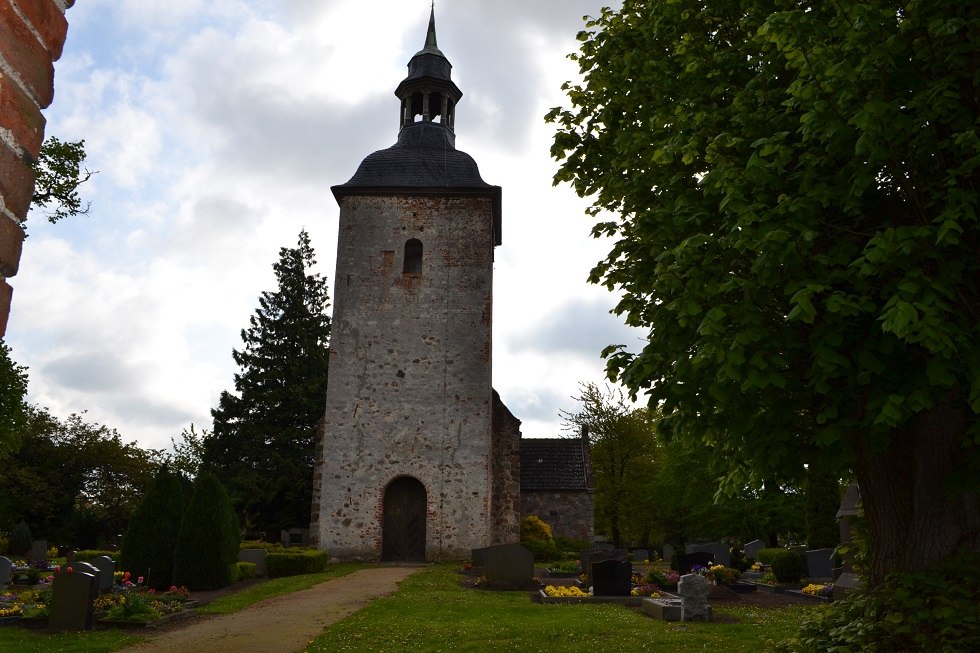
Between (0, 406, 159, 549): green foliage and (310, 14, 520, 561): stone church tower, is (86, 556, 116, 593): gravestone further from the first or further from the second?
(0, 406, 159, 549): green foliage

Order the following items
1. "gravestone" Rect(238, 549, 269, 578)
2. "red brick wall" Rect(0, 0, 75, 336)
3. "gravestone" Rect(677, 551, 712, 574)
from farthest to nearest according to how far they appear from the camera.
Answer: "gravestone" Rect(238, 549, 269, 578) < "gravestone" Rect(677, 551, 712, 574) < "red brick wall" Rect(0, 0, 75, 336)

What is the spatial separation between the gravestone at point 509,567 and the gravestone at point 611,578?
238 cm

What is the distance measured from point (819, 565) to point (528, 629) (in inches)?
431

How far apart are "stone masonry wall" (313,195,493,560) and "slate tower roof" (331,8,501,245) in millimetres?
428

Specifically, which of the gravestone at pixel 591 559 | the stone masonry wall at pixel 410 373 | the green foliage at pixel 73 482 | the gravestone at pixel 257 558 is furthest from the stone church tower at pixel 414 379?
the green foliage at pixel 73 482

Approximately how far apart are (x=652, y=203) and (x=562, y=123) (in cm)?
174

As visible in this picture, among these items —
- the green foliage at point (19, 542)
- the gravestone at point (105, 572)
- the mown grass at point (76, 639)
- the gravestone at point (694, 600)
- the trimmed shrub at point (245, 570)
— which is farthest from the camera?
the green foliage at point (19, 542)

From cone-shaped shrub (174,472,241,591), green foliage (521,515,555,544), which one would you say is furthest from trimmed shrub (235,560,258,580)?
green foliage (521,515,555,544)

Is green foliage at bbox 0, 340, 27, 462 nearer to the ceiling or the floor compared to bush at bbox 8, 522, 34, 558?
nearer to the ceiling

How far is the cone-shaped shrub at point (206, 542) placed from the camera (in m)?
16.8

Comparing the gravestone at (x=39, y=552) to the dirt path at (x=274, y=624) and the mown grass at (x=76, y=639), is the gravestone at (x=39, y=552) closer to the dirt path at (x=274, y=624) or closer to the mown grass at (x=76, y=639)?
the dirt path at (x=274, y=624)

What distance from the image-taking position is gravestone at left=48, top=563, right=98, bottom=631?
1090 cm

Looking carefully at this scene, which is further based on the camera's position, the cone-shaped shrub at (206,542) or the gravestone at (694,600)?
the cone-shaped shrub at (206,542)

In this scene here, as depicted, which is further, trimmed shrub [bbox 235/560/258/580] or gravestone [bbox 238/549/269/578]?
gravestone [bbox 238/549/269/578]
